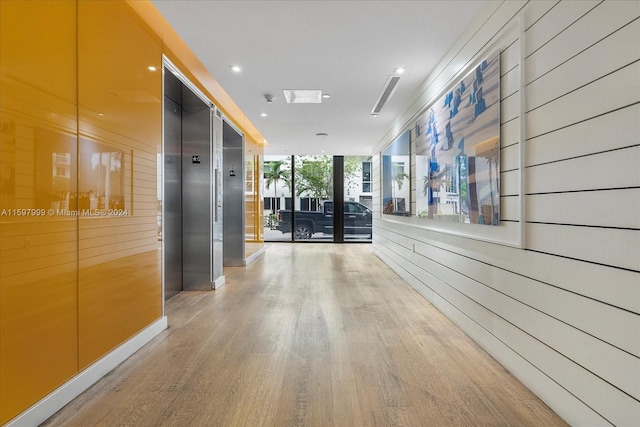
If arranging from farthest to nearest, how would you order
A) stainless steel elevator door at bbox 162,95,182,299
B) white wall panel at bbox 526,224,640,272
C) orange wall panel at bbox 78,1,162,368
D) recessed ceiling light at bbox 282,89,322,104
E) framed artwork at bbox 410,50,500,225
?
recessed ceiling light at bbox 282,89,322,104 → stainless steel elevator door at bbox 162,95,182,299 → framed artwork at bbox 410,50,500,225 → orange wall panel at bbox 78,1,162,368 → white wall panel at bbox 526,224,640,272

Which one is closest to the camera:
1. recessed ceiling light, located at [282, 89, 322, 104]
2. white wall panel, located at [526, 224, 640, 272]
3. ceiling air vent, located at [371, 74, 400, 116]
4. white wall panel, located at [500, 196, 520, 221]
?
white wall panel, located at [526, 224, 640, 272]

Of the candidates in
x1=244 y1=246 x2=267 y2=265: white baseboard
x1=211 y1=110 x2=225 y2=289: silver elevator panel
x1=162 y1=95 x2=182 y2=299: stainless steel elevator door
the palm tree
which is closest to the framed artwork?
x1=211 y1=110 x2=225 y2=289: silver elevator panel

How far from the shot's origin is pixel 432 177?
442 cm

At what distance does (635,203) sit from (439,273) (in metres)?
2.76

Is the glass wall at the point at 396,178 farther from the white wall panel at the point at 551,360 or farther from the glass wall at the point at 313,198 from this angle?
the glass wall at the point at 313,198

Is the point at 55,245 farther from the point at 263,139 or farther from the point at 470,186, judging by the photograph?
the point at 263,139

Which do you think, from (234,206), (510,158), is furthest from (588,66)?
(234,206)

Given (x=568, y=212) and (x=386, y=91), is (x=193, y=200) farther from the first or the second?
(x=568, y=212)

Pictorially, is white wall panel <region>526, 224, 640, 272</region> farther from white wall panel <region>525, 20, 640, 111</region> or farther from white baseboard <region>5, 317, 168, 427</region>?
white baseboard <region>5, 317, 168, 427</region>

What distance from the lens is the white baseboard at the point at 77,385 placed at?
1.92 metres

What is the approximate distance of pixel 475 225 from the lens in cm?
327

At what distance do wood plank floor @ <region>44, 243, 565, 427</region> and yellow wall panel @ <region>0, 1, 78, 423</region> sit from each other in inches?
15.7

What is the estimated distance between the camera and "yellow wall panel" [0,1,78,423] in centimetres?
177

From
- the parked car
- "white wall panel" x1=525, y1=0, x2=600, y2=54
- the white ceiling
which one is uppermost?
the white ceiling
